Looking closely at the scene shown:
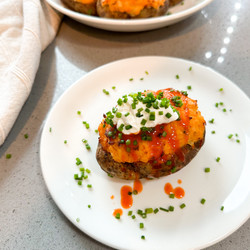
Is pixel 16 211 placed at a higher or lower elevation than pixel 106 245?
lower

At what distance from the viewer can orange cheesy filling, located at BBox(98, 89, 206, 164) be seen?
1.37 meters

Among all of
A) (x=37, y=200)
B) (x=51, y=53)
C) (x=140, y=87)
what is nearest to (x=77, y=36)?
(x=51, y=53)

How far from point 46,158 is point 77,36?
1115 mm

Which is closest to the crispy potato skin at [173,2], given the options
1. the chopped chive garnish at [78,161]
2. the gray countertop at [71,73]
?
the gray countertop at [71,73]

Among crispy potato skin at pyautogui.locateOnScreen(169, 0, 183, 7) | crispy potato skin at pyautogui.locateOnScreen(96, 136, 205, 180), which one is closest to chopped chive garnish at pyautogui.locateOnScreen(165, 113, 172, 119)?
crispy potato skin at pyautogui.locateOnScreen(96, 136, 205, 180)

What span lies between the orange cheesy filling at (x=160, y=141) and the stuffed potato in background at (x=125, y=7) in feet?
2.74

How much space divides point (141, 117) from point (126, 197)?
0.38 m

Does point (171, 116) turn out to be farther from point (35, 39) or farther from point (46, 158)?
point (35, 39)

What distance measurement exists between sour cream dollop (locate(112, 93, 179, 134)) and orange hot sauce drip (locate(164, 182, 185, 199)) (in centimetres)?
32

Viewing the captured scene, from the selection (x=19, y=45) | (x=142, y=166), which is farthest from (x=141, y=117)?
(x=19, y=45)

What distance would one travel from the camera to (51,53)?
86.6 inches

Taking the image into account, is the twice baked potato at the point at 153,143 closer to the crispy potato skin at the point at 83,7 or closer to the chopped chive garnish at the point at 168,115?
the chopped chive garnish at the point at 168,115

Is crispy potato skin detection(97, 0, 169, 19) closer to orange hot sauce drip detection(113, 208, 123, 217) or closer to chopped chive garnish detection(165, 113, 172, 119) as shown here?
chopped chive garnish detection(165, 113, 172, 119)

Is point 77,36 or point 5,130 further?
point 77,36
